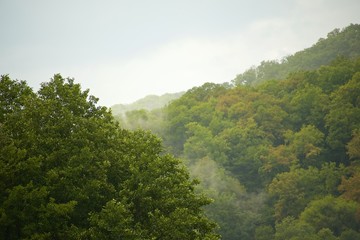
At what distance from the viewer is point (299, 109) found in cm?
8706

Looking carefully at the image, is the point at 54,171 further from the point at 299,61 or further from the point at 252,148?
the point at 299,61

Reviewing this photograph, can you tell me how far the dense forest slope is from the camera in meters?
65.0

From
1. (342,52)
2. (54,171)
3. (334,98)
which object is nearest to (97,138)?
(54,171)

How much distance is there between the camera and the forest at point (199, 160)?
22.4 m

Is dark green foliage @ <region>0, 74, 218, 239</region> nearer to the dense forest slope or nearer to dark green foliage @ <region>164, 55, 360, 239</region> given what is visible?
the dense forest slope

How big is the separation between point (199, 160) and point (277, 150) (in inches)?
580

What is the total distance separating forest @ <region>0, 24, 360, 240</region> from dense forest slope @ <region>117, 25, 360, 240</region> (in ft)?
0.73

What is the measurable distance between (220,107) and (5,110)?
70488mm

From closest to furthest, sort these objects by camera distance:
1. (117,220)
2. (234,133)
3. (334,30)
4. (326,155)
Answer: (117,220) < (326,155) < (234,133) < (334,30)

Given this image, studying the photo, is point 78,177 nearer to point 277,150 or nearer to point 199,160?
point 199,160

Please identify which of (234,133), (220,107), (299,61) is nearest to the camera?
(234,133)

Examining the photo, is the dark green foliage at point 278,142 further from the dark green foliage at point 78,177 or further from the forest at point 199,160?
the dark green foliage at point 78,177

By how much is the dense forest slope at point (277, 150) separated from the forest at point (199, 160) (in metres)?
0.22

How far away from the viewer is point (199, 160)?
3118 inches
